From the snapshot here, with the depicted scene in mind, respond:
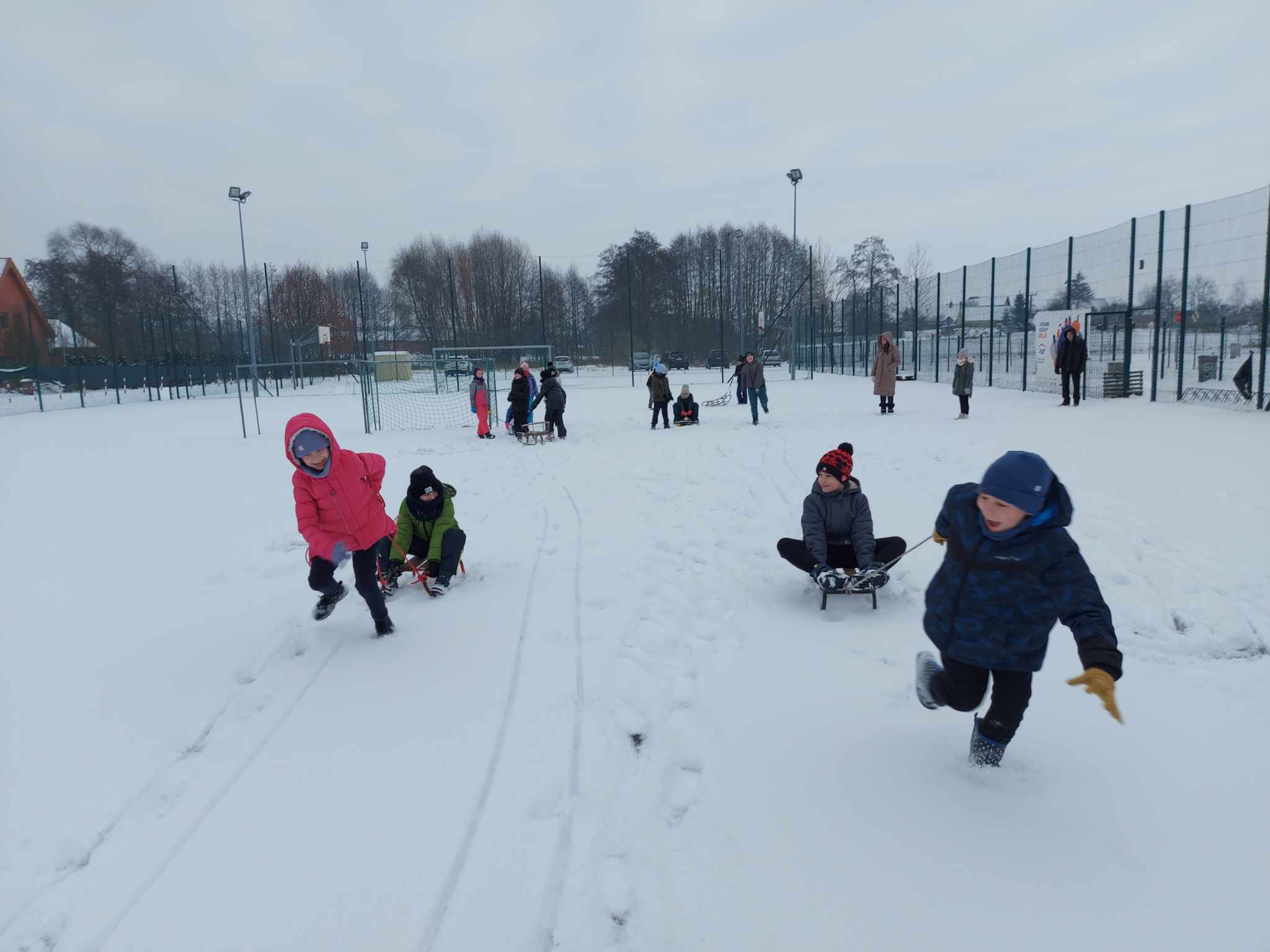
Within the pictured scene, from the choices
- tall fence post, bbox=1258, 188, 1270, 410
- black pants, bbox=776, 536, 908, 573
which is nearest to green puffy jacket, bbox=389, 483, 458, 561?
black pants, bbox=776, 536, 908, 573

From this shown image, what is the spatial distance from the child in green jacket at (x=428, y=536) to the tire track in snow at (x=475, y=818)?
1085 mm

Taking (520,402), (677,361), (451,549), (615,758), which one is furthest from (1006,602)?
(677,361)

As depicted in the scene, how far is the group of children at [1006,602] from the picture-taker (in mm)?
2850

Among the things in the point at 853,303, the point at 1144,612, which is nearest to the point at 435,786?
the point at 1144,612

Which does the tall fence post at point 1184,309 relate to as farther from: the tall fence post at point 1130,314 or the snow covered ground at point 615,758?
the snow covered ground at point 615,758

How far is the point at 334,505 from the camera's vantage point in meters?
4.73

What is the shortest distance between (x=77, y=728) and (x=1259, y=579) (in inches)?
290

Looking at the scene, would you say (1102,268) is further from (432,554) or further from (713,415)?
(432,554)

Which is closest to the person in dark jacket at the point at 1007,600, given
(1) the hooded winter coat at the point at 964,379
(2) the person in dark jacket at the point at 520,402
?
(1) the hooded winter coat at the point at 964,379

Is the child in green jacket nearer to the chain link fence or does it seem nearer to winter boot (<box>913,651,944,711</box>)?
winter boot (<box>913,651,944,711</box>)

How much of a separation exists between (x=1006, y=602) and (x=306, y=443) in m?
3.81

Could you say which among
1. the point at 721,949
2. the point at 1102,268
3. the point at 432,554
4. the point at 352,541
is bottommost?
the point at 721,949

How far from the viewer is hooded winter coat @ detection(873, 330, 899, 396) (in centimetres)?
1559

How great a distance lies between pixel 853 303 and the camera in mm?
32781
